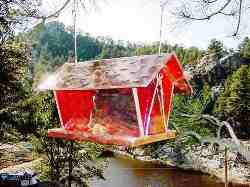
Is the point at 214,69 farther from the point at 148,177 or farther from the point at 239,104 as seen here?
the point at 148,177

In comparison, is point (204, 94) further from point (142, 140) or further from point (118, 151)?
point (142, 140)

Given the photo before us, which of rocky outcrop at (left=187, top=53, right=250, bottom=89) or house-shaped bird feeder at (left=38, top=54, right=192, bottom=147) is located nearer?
house-shaped bird feeder at (left=38, top=54, right=192, bottom=147)

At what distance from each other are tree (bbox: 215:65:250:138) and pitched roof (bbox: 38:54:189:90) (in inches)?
1373

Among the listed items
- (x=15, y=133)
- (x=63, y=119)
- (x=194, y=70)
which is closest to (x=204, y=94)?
(x=194, y=70)

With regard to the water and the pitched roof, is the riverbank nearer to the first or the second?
the water

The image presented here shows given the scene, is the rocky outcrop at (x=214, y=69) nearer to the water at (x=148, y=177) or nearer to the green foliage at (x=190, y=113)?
the green foliage at (x=190, y=113)

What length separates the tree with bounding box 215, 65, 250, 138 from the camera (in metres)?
39.3

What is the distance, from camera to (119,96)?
213 inches

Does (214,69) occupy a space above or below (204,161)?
above

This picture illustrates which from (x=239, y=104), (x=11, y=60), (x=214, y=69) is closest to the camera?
(x=11, y=60)

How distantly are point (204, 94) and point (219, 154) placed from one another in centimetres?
920

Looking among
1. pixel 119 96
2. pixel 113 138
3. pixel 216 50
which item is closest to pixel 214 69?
pixel 216 50

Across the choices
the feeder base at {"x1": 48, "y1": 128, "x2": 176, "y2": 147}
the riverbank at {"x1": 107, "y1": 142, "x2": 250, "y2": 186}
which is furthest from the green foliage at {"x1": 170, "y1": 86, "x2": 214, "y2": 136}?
the feeder base at {"x1": 48, "y1": 128, "x2": 176, "y2": 147}

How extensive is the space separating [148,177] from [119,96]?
2509 centimetres
